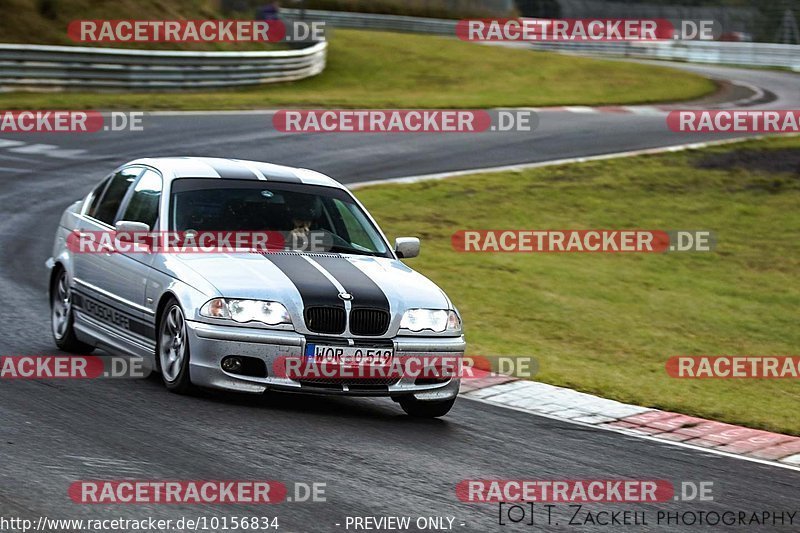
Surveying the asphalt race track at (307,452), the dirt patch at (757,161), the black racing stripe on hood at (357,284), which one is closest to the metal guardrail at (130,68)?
the dirt patch at (757,161)

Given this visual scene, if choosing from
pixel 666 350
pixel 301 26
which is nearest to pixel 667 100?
pixel 301 26

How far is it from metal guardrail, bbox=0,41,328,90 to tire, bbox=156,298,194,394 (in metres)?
18.8

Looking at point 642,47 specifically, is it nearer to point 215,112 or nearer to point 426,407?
point 215,112

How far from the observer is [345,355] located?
773cm

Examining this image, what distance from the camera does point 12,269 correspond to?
1281 cm

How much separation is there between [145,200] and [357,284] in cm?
192

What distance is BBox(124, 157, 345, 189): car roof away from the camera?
352 inches

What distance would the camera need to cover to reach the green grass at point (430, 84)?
86.8 ft

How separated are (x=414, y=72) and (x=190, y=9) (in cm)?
670

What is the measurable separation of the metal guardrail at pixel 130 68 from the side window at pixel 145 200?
17.5 meters

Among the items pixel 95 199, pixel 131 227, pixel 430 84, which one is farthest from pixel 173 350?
pixel 430 84

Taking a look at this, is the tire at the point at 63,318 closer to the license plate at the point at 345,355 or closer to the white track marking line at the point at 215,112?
the license plate at the point at 345,355

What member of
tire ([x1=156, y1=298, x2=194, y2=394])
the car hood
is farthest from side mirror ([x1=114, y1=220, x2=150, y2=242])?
tire ([x1=156, y1=298, x2=194, y2=394])

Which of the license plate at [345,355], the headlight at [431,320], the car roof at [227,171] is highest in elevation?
the car roof at [227,171]
